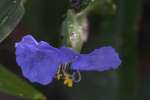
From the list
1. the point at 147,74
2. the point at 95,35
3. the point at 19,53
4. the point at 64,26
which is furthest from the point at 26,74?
the point at 147,74

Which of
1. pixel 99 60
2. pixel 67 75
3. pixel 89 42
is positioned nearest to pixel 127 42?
pixel 89 42

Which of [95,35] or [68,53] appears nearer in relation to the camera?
[68,53]

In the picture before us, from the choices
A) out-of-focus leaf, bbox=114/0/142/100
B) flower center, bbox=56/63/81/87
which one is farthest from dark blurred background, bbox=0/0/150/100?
flower center, bbox=56/63/81/87

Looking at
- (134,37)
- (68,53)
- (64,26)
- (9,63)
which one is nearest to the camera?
(68,53)

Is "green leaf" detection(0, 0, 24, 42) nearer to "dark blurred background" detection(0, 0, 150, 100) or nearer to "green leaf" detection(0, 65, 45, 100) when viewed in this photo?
"green leaf" detection(0, 65, 45, 100)

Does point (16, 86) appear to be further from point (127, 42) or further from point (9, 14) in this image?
point (127, 42)

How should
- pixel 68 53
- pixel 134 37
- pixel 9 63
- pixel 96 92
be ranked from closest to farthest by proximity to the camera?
1. pixel 68 53
2. pixel 134 37
3. pixel 96 92
4. pixel 9 63

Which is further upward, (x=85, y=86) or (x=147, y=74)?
(x=85, y=86)

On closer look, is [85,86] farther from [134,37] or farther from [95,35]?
[134,37]
